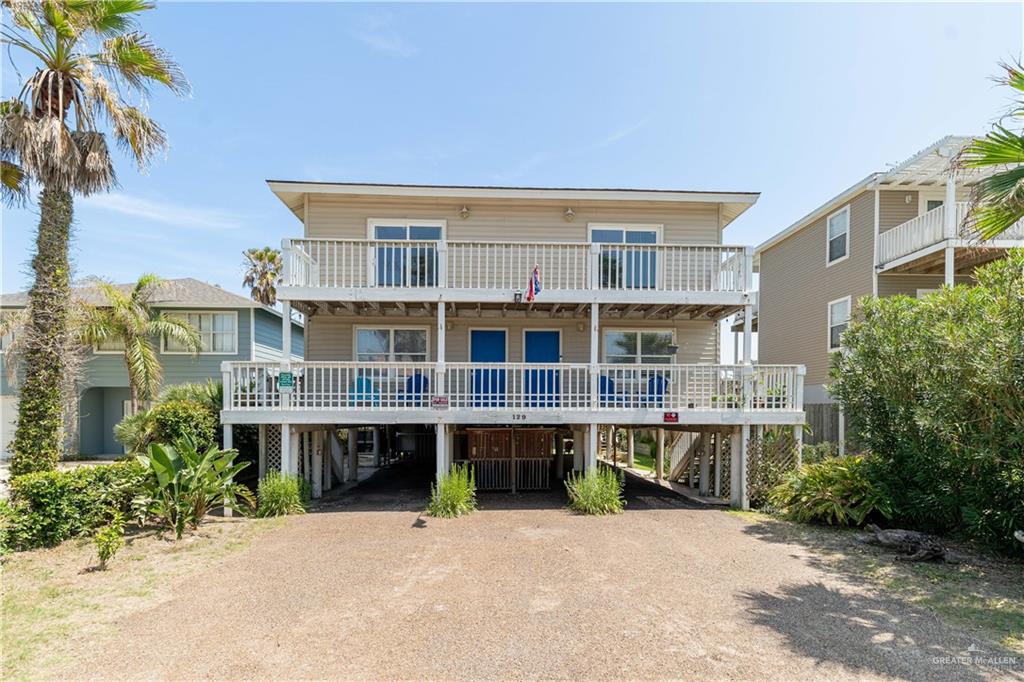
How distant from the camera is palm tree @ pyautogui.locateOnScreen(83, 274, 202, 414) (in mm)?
15430

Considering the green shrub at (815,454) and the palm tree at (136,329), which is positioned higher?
the palm tree at (136,329)

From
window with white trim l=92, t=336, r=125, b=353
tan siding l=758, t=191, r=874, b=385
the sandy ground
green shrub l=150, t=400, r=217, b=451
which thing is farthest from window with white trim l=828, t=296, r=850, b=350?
window with white trim l=92, t=336, r=125, b=353

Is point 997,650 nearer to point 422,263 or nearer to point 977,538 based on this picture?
point 977,538

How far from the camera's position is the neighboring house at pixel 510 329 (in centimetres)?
968

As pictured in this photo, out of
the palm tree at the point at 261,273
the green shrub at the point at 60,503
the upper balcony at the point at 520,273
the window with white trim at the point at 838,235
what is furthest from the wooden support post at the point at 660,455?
the palm tree at the point at 261,273

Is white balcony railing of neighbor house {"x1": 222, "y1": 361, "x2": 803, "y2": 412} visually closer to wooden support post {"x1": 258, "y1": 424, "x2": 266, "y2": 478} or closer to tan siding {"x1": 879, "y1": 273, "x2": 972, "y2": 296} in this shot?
wooden support post {"x1": 258, "y1": 424, "x2": 266, "y2": 478}

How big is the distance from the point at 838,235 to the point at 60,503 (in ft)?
66.3

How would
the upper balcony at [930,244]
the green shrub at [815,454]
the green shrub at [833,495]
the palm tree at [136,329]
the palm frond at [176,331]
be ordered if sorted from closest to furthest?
the green shrub at [833,495], the green shrub at [815,454], the upper balcony at [930,244], the palm tree at [136,329], the palm frond at [176,331]

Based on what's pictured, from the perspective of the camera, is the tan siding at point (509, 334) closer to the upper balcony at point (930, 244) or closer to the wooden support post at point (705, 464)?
A: the wooden support post at point (705, 464)

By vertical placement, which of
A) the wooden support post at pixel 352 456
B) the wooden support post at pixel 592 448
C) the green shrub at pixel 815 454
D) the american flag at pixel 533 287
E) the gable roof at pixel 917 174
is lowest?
the wooden support post at pixel 352 456

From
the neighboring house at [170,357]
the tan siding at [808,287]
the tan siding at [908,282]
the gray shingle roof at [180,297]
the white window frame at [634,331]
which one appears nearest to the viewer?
the white window frame at [634,331]

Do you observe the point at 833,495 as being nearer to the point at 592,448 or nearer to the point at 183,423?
the point at 592,448

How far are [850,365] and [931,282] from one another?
810 centimetres

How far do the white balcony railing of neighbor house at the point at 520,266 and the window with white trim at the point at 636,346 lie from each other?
1.77 meters
